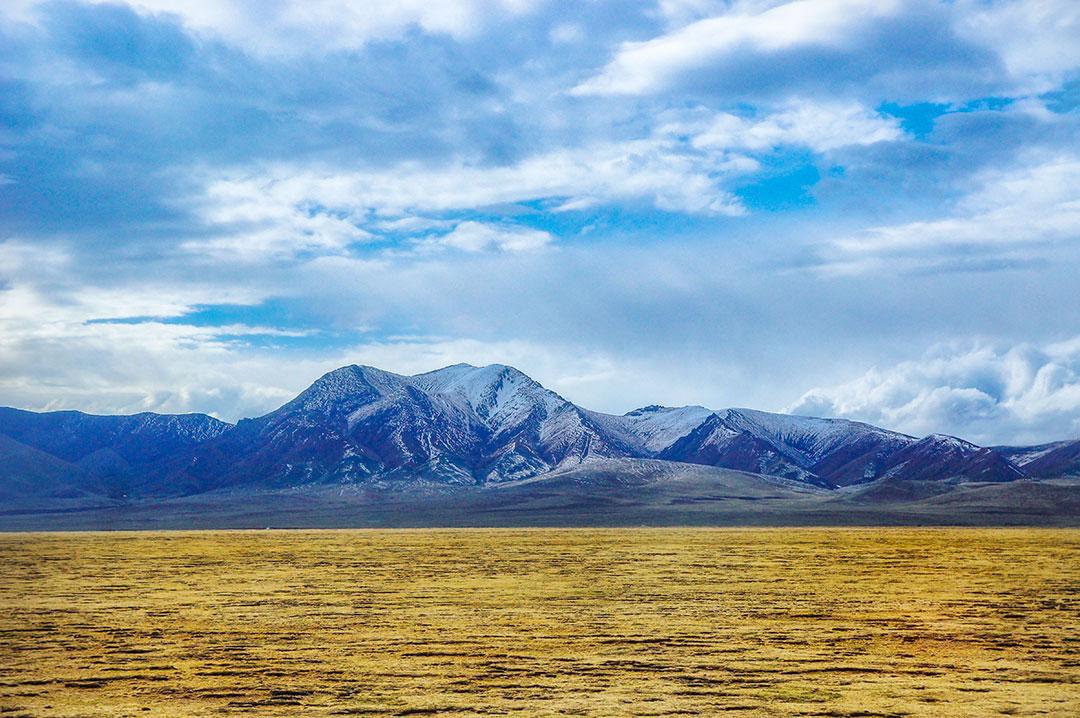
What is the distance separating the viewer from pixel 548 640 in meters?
20.9

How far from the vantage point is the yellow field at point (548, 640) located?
51.5ft

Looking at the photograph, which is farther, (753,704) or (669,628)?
(669,628)

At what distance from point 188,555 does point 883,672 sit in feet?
133

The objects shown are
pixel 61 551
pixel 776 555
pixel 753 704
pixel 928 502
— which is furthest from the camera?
pixel 928 502

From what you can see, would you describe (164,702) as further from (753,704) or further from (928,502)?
(928,502)

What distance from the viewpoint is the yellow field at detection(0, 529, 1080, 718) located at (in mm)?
15688

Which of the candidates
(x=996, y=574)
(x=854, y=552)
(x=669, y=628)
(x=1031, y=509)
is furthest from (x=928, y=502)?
(x=669, y=628)

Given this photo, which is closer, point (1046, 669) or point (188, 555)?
point (1046, 669)

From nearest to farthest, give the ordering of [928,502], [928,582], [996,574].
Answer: [928,582] < [996,574] < [928,502]

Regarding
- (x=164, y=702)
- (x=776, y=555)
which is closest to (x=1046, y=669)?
(x=164, y=702)

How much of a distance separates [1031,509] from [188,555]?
4770 inches

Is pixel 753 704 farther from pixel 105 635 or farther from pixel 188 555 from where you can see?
pixel 188 555

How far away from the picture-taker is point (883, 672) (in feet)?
57.7

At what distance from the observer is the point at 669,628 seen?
2233cm
